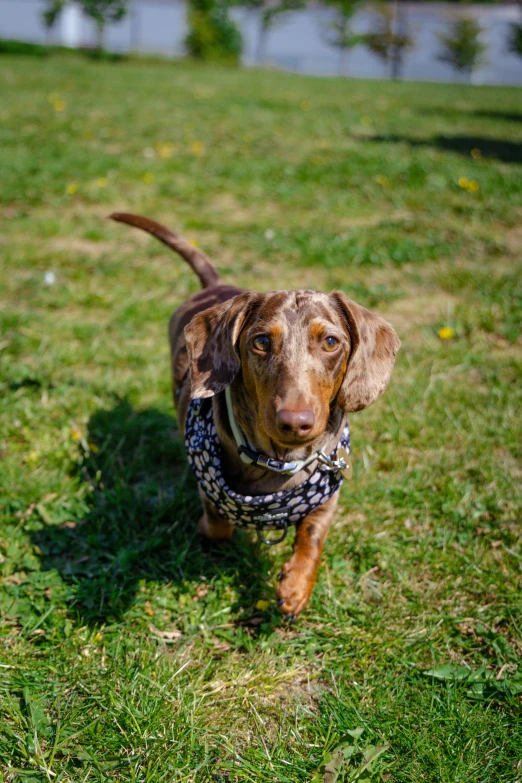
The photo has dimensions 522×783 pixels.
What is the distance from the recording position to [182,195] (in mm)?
6387

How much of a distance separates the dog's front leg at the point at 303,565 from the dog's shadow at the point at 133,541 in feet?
0.97

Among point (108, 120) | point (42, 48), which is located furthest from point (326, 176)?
point (42, 48)

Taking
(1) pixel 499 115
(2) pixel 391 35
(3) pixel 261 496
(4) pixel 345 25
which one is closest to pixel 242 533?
(3) pixel 261 496

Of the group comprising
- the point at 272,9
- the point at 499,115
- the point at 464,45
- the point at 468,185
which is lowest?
the point at 468,185

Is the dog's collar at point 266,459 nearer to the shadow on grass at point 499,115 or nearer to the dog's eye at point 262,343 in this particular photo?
the dog's eye at point 262,343

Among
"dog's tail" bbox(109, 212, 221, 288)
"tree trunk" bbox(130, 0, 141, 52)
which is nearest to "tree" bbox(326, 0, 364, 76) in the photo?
"tree trunk" bbox(130, 0, 141, 52)

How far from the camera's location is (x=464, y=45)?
37.8 meters

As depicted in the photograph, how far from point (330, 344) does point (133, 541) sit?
126cm

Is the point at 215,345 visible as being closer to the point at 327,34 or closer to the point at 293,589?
the point at 293,589

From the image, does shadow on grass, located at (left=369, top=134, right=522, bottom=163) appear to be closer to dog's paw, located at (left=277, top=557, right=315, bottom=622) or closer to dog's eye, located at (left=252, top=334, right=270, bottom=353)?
dog's eye, located at (left=252, top=334, right=270, bottom=353)

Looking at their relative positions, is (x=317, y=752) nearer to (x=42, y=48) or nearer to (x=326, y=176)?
(x=326, y=176)

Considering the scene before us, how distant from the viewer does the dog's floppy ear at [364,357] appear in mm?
2205

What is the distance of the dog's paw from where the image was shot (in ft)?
7.50

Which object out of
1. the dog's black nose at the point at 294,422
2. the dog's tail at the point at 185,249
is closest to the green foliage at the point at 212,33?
the dog's tail at the point at 185,249
